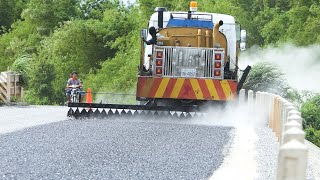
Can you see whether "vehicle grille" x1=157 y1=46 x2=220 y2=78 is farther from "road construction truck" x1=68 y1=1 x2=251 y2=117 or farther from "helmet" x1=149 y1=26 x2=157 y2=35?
"helmet" x1=149 y1=26 x2=157 y2=35

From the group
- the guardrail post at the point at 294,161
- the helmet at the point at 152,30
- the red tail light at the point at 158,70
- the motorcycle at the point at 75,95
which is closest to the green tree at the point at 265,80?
the motorcycle at the point at 75,95

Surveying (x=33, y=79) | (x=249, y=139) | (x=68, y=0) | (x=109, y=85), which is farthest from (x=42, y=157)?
(x=68, y=0)

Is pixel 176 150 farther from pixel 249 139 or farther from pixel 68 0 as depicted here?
pixel 68 0

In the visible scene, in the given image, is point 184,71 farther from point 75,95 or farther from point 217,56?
point 75,95

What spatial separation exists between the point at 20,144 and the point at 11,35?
6486cm

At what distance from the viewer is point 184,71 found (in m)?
21.4

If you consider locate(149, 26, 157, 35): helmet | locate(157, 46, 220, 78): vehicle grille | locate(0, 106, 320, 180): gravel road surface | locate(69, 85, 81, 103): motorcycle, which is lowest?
locate(0, 106, 320, 180): gravel road surface

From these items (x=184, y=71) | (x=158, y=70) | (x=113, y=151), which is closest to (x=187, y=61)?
(x=184, y=71)

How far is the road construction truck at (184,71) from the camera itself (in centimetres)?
2112

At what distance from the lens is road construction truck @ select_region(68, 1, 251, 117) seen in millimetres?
21125

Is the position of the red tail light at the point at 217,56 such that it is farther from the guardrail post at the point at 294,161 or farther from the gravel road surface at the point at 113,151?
the guardrail post at the point at 294,161

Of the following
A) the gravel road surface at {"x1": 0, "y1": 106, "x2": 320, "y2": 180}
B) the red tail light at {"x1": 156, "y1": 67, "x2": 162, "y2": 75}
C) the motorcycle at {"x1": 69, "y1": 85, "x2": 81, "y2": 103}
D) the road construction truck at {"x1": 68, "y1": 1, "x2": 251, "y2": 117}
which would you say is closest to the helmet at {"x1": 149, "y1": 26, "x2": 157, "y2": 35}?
the road construction truck at {"x1": 68, "y1": 1, "x2": 251, "y2": 117}

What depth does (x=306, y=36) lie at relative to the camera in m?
54.0

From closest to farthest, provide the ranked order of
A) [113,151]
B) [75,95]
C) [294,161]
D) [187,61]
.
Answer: [294,161], [113,151], [187,61], [75,95]
